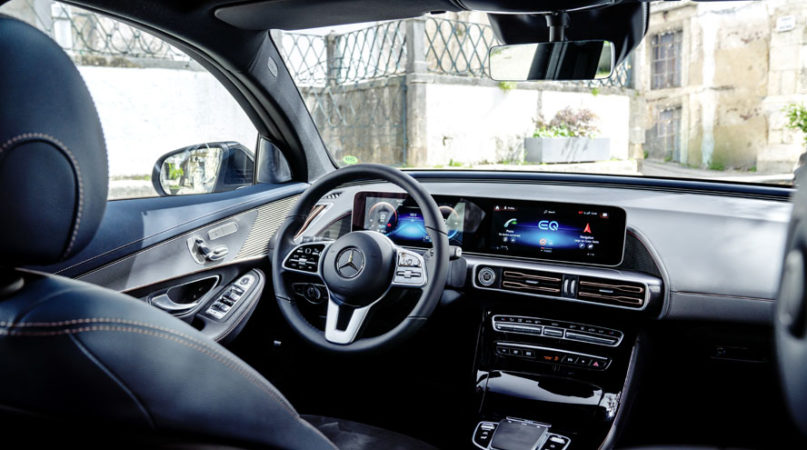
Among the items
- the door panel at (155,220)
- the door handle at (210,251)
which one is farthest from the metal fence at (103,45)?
the door handle at (210,251)

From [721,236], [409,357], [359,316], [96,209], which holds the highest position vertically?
[96,209]

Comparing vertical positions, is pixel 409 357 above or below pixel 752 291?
below

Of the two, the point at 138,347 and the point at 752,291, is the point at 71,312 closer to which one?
the point at 138,347

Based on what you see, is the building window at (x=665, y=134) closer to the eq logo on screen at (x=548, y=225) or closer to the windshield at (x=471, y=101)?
the windshield at (x=471, y=101)

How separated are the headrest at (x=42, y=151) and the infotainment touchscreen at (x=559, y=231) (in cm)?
172

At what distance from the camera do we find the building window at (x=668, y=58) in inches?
262

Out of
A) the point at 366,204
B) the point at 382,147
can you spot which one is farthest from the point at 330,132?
the point at 366,204

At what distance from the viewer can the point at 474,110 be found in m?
10.5

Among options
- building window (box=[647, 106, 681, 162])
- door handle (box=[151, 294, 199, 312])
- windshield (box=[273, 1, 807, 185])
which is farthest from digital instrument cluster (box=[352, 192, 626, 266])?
windshield (box=[273, 1, 807, 185])

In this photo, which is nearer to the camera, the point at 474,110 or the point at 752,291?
the point at 752,291

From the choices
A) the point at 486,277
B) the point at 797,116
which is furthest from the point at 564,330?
the point at 797,116

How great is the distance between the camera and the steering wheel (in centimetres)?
198

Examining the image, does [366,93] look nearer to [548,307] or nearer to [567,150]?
[567,150]

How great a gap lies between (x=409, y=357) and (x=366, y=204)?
63 centimetres
